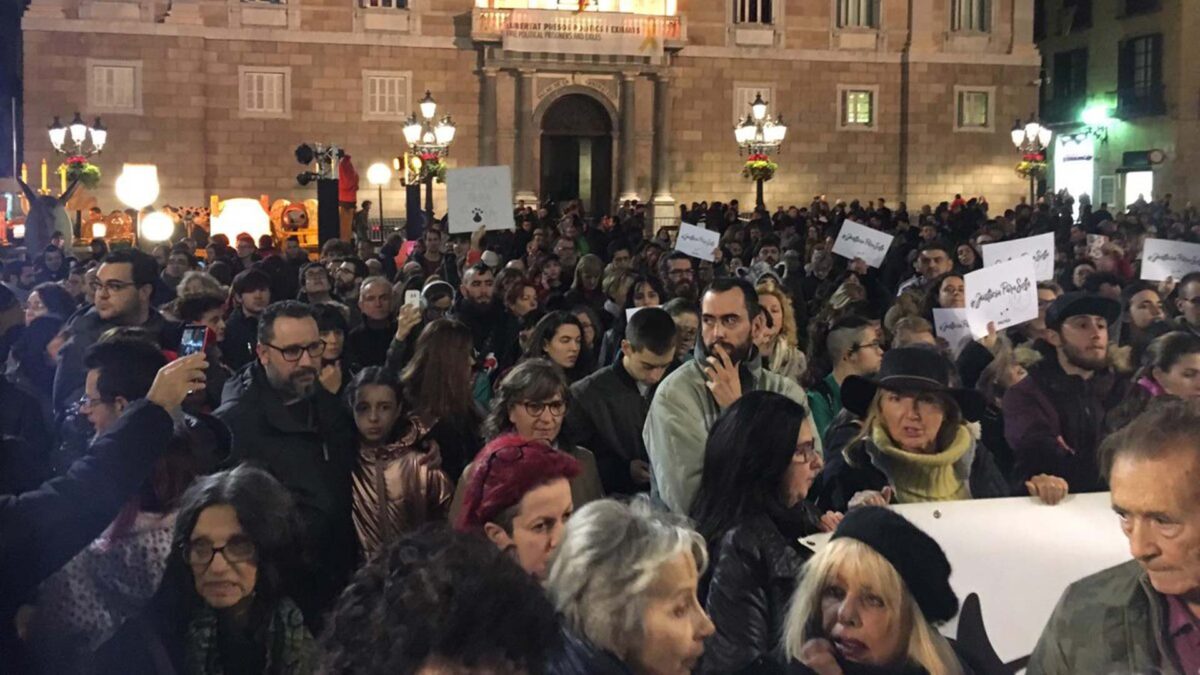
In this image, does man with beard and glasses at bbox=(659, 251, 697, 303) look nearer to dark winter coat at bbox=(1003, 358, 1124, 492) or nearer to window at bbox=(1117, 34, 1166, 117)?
dark winter coat at bbox=(1003, 358, 1124, 492)

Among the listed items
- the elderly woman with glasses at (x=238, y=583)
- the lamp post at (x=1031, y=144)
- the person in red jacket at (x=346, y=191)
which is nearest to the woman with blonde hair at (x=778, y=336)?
the elderly woman with glasses at (x=238, y=583)

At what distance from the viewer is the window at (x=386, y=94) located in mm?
30547

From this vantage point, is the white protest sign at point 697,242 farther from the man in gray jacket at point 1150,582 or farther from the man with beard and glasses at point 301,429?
the man in gray jacket at point 1150,582

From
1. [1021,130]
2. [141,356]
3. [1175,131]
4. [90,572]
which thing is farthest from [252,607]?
[1175,131]

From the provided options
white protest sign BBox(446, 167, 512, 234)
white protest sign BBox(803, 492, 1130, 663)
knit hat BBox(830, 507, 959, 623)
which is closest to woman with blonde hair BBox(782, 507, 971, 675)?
knit hat BBox(830, 507, 959, 623)

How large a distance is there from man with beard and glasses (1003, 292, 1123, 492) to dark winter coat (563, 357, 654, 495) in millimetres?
1671

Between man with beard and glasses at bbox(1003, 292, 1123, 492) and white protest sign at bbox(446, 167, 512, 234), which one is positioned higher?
white protest sign at bbox(446, 167, 512, 234)

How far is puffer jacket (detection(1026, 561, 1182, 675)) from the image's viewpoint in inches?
100

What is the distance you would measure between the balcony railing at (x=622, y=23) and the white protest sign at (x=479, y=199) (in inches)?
778

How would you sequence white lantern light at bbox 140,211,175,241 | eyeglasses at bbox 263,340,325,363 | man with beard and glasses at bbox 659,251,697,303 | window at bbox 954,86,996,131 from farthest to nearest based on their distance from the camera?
window at bbox 954,86,996,131 → white lantern light at bbox 140,211,175,241 → man with beard and glasses at bbox 659,251,697,303 → eyeglasses at bbox 263,340,325,363

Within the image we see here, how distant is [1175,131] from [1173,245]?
28.1 metres

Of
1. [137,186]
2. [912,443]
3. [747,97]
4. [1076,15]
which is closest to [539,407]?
[912,443]

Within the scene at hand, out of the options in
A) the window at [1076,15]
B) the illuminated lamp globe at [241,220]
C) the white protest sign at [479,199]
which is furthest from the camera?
the window at [1076,15]

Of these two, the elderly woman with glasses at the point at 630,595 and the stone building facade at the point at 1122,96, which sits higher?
the stone building facade at the point at 1122,96
